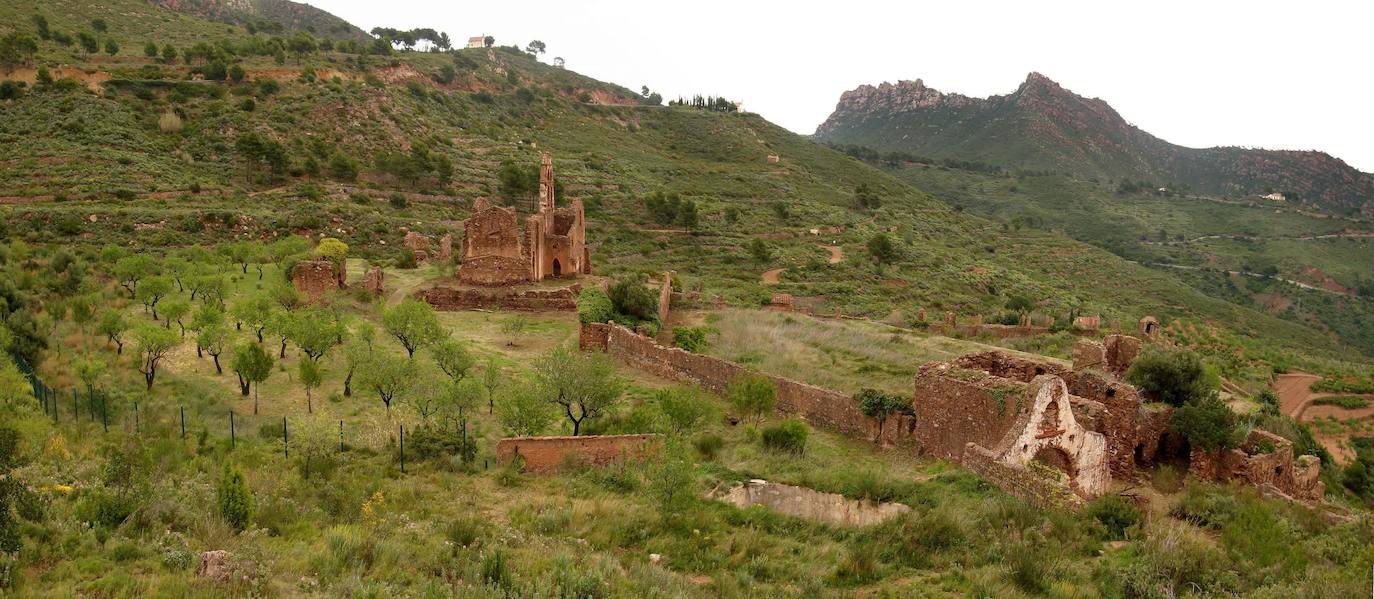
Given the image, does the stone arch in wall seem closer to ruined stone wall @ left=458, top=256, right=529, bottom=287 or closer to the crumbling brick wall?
the crumbling brick wall

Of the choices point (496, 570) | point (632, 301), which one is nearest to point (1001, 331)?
point (632, 301)

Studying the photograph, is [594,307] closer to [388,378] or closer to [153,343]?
[388,378]

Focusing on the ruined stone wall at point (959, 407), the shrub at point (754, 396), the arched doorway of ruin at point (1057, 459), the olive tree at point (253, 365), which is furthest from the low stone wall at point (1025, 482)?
the olive tree at point (253, 365)

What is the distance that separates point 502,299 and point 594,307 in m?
6.26

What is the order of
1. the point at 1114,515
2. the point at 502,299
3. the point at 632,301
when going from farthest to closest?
1. the point at 502,299
2. the point at 632,301
3. the point at 1114,515

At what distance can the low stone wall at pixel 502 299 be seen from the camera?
30562 millimetres

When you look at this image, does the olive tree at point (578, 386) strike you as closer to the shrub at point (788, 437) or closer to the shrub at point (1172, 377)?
the shrub at point (788, 437)

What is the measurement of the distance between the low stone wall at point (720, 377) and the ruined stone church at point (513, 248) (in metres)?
8.10

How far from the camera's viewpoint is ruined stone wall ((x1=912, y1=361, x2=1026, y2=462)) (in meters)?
12.9

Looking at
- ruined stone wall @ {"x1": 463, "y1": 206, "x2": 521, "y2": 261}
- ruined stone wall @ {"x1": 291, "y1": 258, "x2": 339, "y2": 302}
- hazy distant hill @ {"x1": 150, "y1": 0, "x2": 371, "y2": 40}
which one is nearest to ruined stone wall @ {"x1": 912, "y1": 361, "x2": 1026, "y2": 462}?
ruined stone wall @ {"x1": 463, "y1": 206, "x2": 521, "y2": 261}

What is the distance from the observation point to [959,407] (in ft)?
45.2

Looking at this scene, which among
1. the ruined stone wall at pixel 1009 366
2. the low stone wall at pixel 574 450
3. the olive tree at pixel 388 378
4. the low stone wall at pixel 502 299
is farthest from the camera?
the low stone wall at pixel 502 299

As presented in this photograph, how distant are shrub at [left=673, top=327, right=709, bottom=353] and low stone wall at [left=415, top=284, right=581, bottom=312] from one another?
6.90m

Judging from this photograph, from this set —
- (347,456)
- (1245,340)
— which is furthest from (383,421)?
(1245,340)
